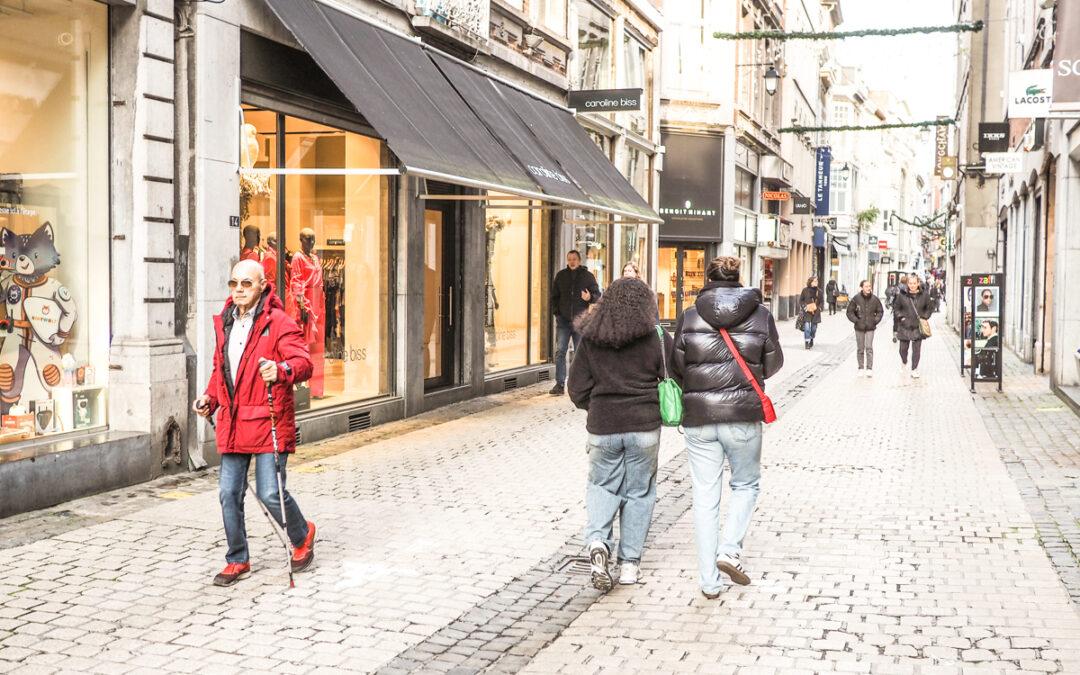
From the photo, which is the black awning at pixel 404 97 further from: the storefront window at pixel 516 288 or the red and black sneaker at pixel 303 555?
the red and black sneaker at pixel 303 555

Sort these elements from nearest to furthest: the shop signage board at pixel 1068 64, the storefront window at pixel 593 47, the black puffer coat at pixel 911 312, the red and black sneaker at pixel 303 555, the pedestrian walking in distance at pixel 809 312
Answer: the red and black sneaker at pixel 303 555
the shop signage board at pixel 1068 64
the black puffer coat at pixel 911 312
the storefront window at pixel 593 47
the pedestrian walking in distance at pixel 809 312

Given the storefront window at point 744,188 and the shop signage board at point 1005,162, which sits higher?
the storefront window at point 744,188

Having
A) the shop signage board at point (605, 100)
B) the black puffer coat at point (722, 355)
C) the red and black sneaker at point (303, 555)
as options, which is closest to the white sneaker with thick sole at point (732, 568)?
the black puffer coat at point (722, 355)

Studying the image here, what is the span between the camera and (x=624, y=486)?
257 inches

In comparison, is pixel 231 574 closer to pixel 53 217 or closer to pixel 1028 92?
pixel 53 217

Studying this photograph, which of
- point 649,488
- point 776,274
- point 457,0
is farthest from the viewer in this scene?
point 776,274

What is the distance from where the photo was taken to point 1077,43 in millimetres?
11523

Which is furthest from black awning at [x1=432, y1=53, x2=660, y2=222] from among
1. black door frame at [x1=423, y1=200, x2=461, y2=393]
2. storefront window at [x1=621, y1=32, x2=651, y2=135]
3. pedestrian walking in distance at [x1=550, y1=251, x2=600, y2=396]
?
storefront window at [x1=621, y1=32, x2=651, y2=135]

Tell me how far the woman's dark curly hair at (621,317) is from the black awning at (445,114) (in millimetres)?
3572

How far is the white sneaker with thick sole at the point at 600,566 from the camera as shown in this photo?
245 inches

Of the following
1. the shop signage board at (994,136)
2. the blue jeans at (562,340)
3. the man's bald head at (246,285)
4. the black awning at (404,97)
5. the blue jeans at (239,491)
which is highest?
the shop signage board at (994,136)

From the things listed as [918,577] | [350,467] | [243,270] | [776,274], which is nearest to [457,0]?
[350,467]

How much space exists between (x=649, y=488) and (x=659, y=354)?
0.77 metres

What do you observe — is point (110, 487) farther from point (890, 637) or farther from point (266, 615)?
point (890, 637)
